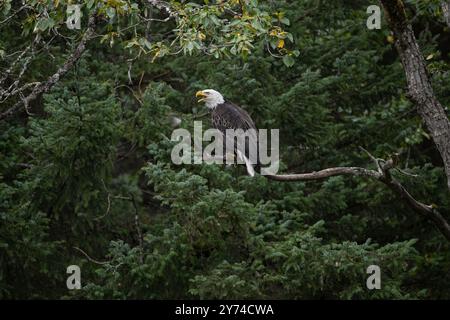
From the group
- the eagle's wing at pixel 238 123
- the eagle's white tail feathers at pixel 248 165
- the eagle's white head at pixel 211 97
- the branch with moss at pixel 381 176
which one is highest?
the eagle's white head at pixel 211 97

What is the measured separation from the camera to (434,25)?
45.8 ft

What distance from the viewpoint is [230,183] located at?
1159cm

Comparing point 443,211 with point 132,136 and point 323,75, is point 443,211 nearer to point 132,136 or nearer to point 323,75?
point 323,75

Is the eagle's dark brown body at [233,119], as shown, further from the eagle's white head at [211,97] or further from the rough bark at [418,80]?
the rough bark at [418,80]

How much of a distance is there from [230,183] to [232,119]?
0.94 meters

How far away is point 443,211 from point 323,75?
2601mm

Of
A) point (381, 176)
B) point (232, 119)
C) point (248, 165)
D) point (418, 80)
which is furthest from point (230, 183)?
point (418, 80)

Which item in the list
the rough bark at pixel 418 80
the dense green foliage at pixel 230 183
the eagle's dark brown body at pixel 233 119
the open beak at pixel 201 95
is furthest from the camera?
the open beak at pixel 201 95

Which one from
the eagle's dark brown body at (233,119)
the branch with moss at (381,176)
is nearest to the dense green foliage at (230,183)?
the eagle's dark brown body at (233,119)

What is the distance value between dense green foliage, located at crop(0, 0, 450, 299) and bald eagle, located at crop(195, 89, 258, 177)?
40cm

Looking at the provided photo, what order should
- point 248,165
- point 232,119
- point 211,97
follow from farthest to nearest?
1. point 211,97
2. point 232,119
3. point 248,165

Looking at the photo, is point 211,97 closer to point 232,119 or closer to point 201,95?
point 201,95

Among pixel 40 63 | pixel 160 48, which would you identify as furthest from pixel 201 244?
pixel 40 63

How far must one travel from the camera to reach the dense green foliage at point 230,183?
10.5 m
